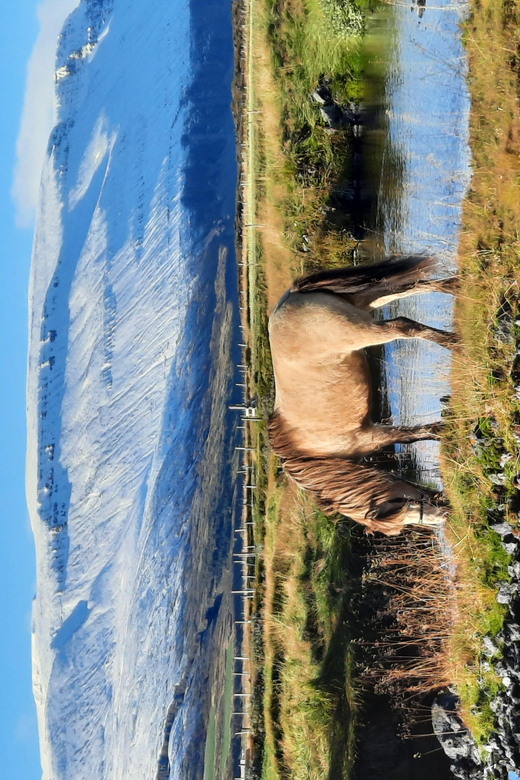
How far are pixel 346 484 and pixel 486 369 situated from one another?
130 cm

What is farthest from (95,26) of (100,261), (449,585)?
(449,585)

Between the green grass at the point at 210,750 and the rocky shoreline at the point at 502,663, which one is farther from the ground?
the rocky shoreline at the point at 502,663

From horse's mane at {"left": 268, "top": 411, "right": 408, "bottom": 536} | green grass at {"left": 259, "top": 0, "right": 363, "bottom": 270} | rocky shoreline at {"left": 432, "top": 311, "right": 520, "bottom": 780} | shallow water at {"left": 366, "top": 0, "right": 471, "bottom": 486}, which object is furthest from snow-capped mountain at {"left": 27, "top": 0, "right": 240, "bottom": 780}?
rocky shoreline at {"left": 432, "top": 311, "right": 520, "bottom": 780}

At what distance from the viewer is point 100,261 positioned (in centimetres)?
647

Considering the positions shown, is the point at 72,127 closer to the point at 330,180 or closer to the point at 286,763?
the point at 330,180

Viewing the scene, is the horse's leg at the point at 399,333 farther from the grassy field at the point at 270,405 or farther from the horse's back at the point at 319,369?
the grassy field at the point at 270,405

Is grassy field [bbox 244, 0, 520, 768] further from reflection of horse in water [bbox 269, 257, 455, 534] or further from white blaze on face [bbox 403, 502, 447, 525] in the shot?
reflection of horse in water [bbox 269, 257, 455, 534]

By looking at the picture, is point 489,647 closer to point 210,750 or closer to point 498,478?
point 498,478

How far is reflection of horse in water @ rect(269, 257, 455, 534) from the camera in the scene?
3.37 meters

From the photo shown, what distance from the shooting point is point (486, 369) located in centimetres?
384

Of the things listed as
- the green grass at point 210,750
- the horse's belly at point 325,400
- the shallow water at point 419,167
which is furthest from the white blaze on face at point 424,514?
the green grass at point 210,750

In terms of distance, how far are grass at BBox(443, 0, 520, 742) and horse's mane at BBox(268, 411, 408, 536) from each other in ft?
1.82

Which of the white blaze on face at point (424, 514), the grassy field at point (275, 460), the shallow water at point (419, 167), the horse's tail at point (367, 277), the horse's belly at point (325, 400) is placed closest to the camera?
the horse's belly at point (325, 400)

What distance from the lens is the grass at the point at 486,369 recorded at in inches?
147
